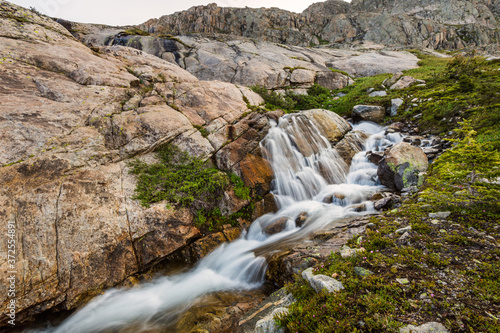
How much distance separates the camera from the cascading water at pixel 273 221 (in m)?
7.01

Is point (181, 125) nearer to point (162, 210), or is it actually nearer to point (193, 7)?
point (162, 210)

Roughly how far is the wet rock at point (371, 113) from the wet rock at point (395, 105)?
0.79 m

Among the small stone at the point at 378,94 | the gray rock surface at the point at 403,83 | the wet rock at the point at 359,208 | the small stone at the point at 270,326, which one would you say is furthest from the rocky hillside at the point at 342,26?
the small stone at the point at 270,326

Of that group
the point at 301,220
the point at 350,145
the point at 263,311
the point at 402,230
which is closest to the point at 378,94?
the point at 350,145

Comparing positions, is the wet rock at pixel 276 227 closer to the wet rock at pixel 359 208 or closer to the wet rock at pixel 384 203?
the wet rock at pixel 359 208

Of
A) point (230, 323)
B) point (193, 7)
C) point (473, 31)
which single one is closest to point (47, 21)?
point (230, 323)

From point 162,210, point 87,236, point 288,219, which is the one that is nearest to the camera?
point 87,236

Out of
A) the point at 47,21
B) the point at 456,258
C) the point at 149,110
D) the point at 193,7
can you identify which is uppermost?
the point at 193,7

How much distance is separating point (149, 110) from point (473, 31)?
97.7 metres

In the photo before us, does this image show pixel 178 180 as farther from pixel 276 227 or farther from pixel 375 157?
pixel 375 157

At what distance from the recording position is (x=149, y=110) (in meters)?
12.5

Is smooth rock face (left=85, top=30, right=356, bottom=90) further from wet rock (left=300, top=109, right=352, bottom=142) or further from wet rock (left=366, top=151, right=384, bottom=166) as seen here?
wet rock (left=366, top=151, right=384, bottom=166)

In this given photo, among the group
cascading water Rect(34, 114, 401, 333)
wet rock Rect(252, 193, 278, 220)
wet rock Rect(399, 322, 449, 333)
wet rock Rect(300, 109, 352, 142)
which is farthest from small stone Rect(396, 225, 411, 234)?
wet rock Rect(300, 109, 352, 142)

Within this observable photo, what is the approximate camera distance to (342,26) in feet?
218
